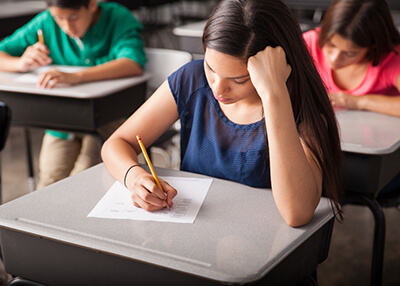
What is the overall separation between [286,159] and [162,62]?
151 centimetres

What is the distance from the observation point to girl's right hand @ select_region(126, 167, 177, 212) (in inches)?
47.2

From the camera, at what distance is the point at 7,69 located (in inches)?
99.3

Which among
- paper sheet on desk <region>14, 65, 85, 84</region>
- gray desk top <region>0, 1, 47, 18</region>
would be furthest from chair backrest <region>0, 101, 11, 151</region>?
gray desk top <region>0, 1, 47, 18</region>

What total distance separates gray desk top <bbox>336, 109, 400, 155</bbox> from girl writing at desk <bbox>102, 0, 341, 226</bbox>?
0.37 m

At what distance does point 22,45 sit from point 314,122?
6.06 ft

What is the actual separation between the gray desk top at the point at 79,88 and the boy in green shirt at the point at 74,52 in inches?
1.4

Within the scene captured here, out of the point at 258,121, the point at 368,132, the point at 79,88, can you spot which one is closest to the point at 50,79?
the point at 79,88

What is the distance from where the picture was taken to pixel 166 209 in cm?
122

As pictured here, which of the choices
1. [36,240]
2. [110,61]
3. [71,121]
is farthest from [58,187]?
[110,61]

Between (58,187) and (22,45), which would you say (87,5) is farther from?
(58,187)

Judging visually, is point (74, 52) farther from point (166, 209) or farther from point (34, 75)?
point (166, 209)

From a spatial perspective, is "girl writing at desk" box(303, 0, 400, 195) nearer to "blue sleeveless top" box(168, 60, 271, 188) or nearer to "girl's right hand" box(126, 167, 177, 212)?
"blue sleeveless top" box(168, 60, 271, 188)

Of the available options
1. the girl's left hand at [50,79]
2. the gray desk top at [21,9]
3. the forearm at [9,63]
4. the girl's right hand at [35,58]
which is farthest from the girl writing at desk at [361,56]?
the gray desk top at [21,9]

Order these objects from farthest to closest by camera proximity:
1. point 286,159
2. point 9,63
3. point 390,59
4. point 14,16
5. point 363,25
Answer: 1. point 14,16
2. point 9,63
3. point 390,59
4. point 363,25
5. point 286,159
